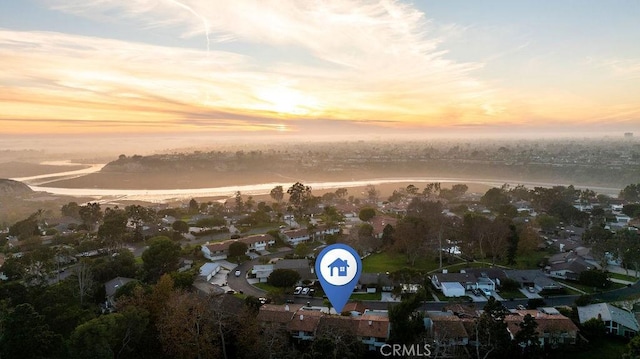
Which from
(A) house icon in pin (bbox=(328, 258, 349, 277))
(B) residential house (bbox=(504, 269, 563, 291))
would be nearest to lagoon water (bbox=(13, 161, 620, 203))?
(B) residential house (bbox=(504, 269, 563, 291))

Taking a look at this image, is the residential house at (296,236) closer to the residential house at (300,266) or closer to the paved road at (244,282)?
the paved road at (244,282)

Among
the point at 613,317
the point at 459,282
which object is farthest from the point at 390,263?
the point at 613,317

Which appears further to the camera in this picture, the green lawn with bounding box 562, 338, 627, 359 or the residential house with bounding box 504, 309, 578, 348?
the residential house with bounding box 504, 309, 578, 348

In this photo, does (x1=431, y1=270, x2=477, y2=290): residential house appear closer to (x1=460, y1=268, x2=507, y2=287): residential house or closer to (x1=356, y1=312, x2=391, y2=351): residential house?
(x1=460, y1=268, x2=507, y2=287): residential house

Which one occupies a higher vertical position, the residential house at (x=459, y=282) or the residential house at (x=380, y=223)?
the residential house at (x=380, y=223)

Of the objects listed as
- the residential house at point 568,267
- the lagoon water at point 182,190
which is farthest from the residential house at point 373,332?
the lagoon water at point 182,190

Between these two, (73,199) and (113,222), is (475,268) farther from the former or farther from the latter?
(73,199)
